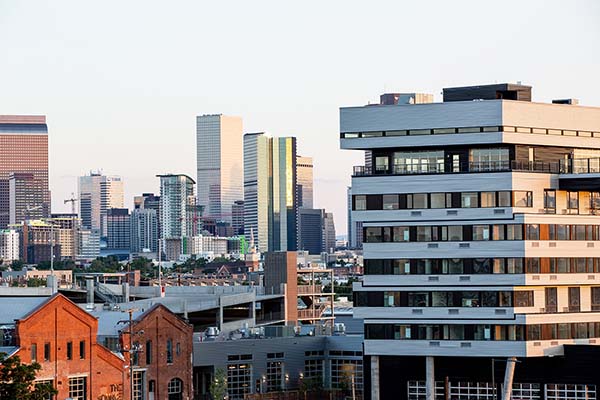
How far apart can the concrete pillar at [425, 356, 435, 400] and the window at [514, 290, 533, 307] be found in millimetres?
7517

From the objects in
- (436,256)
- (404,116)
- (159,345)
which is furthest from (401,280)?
(159,345)

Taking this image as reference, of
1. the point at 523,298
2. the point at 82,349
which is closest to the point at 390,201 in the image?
the point at 523,298

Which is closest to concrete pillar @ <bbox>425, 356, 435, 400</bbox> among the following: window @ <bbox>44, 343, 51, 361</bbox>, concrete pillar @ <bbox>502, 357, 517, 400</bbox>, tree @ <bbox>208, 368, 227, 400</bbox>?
concrete pillar @ <bbox>502, 357, 517, 400</bbox>

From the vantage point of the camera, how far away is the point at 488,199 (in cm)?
12406

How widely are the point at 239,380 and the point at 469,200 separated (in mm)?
27383

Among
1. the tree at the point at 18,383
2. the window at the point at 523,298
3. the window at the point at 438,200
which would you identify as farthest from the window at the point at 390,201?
the tree at the point at 18,383

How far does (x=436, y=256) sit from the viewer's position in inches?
4899

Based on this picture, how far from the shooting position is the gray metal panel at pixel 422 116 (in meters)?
125

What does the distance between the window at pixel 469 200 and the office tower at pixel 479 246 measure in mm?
95

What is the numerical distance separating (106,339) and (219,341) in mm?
10676

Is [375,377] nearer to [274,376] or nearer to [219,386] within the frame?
[219,386]

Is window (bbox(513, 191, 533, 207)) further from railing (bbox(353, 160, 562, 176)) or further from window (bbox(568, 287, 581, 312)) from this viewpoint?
window (bbox(568, 287, 581, 312))

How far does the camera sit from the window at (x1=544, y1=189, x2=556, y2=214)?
413ft

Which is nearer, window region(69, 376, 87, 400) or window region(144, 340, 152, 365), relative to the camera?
window region(69, 376, 87, 400)
